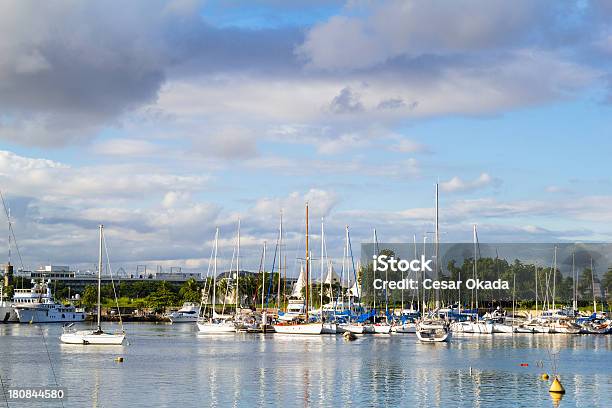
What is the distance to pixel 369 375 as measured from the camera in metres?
83.7

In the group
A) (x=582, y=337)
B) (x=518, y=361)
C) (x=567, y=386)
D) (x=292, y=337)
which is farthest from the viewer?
(x=582, y=337)

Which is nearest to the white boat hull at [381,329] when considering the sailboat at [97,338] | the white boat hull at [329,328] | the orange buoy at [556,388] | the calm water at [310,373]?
the white boat hull at [329,328]

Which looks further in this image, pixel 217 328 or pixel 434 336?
pixel 217 328

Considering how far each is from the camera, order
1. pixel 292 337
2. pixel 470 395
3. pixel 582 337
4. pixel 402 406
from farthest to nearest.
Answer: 1. pixel 582 337
2. pixel 292 337
3. pixel 470 395
4. pixel 402 406

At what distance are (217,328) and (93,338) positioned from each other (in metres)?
48.4

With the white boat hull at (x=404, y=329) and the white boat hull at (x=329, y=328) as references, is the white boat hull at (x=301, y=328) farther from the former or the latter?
the white boat hull at (x=404, y=329)

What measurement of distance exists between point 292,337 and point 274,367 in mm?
54483

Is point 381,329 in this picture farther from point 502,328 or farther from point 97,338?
point 97,338

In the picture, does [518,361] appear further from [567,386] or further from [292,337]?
[292,337]

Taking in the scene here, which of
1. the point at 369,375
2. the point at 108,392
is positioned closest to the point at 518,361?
the point at 369,375

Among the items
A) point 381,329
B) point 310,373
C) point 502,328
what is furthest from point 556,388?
point 502,328

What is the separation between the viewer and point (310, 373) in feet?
277

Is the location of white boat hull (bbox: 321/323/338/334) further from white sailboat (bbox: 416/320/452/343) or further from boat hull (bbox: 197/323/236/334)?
white sailboat (bbox: 416/320/452/343)

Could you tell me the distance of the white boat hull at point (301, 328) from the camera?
14750 centimetres
